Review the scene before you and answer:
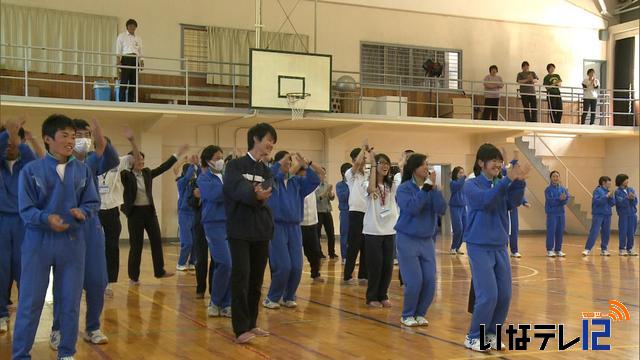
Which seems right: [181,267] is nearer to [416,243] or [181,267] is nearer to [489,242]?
[416,243]

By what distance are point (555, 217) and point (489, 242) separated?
403 inches

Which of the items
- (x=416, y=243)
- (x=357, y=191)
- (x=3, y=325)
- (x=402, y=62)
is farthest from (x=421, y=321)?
(x=402, y=62)

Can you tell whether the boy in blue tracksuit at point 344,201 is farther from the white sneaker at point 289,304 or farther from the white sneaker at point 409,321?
the white sneaker at point 409,321

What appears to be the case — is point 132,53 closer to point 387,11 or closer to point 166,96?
point 166,96

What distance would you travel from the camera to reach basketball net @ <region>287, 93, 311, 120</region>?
16.6 metres

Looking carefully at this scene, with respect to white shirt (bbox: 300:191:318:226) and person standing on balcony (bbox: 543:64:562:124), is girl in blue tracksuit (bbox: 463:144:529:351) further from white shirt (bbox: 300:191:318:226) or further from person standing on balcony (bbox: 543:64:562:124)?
person standing on balcony (bbox: 543:64:562:124)

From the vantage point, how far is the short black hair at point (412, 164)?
7.14 metres

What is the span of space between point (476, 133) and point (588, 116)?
11.9 ft

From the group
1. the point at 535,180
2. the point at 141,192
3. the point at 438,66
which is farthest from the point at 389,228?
the point at 535,180

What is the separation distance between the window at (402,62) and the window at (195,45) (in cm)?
473

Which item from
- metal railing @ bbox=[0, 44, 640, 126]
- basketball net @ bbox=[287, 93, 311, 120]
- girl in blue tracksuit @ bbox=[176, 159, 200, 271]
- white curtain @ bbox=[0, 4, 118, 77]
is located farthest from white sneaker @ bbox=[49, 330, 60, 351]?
white curtain @ bbox=[0, 4, 118, 77]

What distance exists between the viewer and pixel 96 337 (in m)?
6.27

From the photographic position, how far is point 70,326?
5.23 metres

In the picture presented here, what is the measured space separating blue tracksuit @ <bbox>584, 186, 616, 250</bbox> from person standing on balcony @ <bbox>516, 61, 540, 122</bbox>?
5435mm
